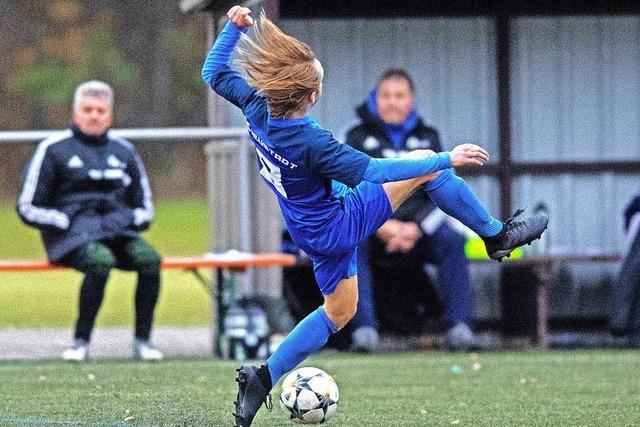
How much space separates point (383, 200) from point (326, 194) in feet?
0.83

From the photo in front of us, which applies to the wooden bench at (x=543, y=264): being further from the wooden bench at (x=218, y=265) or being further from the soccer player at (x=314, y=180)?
the soccer player at (x=314, y=180)

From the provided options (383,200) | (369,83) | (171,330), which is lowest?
(171,330)

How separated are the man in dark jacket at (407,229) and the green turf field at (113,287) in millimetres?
4852

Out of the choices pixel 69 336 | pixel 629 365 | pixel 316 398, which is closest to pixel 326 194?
pixel 316 398

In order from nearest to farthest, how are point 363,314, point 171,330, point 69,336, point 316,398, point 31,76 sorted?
point 316,398 < point 363,314 < point 69,336 < point 171,330 < point 31,76

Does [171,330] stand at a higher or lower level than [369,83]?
lower

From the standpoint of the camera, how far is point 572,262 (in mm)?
13062

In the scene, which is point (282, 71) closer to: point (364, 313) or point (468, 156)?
point (468, 156)

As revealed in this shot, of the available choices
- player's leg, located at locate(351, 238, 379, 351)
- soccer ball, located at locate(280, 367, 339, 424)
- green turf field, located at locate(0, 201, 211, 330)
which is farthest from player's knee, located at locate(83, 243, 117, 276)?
green turf field, located at locate(0, 201, 211, 330)

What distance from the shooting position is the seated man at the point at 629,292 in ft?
39.2

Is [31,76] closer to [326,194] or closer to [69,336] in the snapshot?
[69,336]

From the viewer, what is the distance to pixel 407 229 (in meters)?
11.7

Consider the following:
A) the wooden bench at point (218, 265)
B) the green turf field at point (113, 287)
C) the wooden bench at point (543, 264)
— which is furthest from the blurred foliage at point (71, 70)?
the wooden bench at point (218, 265)

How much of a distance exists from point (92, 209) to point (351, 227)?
408 cm
